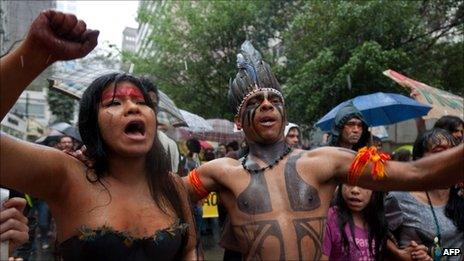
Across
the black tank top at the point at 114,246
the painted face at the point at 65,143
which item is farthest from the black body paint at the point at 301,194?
the painted face at the point at 65,143

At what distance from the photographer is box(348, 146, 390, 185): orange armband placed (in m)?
2.48

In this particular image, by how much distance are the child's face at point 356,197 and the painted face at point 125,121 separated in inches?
65.3

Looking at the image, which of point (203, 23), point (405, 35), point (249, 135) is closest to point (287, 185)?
point (249, 135)

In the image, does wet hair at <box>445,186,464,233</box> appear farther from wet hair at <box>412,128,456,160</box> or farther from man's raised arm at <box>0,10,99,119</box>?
man's raised arm at <box>0,10,99,119</box>

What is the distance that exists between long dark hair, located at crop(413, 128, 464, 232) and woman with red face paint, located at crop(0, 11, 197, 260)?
2.05 metres

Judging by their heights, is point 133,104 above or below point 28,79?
below

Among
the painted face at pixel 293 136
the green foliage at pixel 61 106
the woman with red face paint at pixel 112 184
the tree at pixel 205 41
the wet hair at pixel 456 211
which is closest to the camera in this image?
the woman with red face paint at pixel 112 184

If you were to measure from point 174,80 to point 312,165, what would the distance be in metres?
19.6

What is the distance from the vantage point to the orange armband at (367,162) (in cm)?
248

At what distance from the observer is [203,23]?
1953 cm

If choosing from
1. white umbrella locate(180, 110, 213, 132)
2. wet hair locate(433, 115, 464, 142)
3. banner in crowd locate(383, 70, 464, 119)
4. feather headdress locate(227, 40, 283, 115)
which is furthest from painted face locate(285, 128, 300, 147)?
feather headdress locate(227, 40, 283, 115)

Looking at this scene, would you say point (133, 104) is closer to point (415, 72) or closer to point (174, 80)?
point (415, 72)

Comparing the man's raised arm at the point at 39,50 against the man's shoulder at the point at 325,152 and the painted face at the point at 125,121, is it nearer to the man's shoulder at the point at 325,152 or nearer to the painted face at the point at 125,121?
the painted face at the point at 125,121

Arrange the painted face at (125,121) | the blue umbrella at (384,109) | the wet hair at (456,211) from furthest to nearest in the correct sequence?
the blue umbrella at (384,109), the wet hair at (456,211), the painted face at (125,121)
